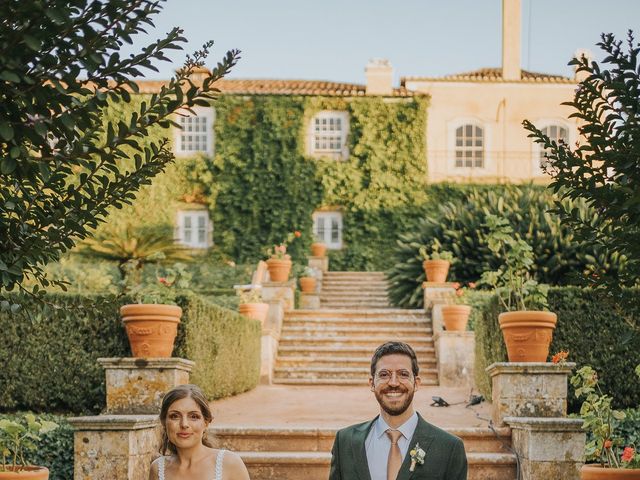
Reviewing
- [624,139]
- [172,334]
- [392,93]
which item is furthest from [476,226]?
[624,139]

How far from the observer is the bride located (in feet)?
12.9

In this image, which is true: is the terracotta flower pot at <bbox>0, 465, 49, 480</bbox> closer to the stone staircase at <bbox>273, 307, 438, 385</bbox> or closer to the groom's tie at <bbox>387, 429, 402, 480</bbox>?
the groom's tie at <bbox>387, 429, 402, 480</bbox>

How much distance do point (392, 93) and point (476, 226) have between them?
909 cm

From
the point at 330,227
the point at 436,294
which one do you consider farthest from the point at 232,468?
the point at 330,227

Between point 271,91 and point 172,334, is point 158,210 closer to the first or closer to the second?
point 271,91

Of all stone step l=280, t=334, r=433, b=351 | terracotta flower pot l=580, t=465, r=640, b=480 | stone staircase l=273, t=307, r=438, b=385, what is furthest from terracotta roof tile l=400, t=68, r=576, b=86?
terracotta flower pot l=580, t=465, r=640, b=480

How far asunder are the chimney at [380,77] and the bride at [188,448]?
2331 cm

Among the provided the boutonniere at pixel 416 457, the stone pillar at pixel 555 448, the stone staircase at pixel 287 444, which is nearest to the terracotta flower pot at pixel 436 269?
the stone staircase at pixel 287 444

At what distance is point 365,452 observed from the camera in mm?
3533

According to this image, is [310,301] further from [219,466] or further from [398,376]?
[398,376]

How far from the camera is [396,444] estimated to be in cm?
355

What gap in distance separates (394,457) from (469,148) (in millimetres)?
24004

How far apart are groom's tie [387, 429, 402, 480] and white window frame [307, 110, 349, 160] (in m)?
23.2

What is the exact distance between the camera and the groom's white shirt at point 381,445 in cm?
352
